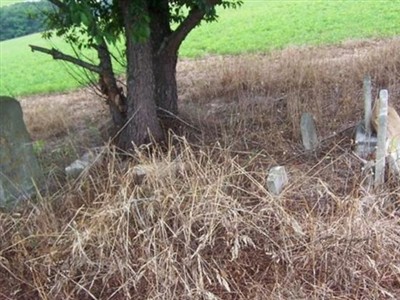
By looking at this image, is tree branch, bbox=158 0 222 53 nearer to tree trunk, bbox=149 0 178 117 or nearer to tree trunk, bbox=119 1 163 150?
tree trunk, bbox=149 0 178 117

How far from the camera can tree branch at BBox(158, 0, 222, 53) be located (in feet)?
14.3

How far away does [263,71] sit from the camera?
6488 millimetres

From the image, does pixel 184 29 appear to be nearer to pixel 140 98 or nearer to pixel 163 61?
pixel 163 61

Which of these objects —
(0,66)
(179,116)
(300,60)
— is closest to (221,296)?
(179,116)

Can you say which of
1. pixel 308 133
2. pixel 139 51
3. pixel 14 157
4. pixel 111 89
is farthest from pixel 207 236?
pixel 111 89

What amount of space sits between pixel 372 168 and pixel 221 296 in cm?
122

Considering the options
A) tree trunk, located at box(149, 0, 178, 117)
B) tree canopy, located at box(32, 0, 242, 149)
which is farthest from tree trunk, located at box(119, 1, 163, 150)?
tree trunk, located at box(149, 0, 178, 117)

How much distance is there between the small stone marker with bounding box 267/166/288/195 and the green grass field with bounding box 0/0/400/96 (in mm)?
6230

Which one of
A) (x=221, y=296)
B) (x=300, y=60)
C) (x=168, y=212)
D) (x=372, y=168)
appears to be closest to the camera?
(x=221, y=296)

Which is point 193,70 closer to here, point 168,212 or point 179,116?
point 179,116

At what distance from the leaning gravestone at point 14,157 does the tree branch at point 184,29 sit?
1.50 m

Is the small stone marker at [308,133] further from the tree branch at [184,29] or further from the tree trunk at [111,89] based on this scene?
the tree trunk at [111,89]

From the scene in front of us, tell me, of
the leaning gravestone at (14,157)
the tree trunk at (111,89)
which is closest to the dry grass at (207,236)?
the leaning gravestone at (14,157)

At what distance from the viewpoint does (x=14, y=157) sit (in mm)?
3639
